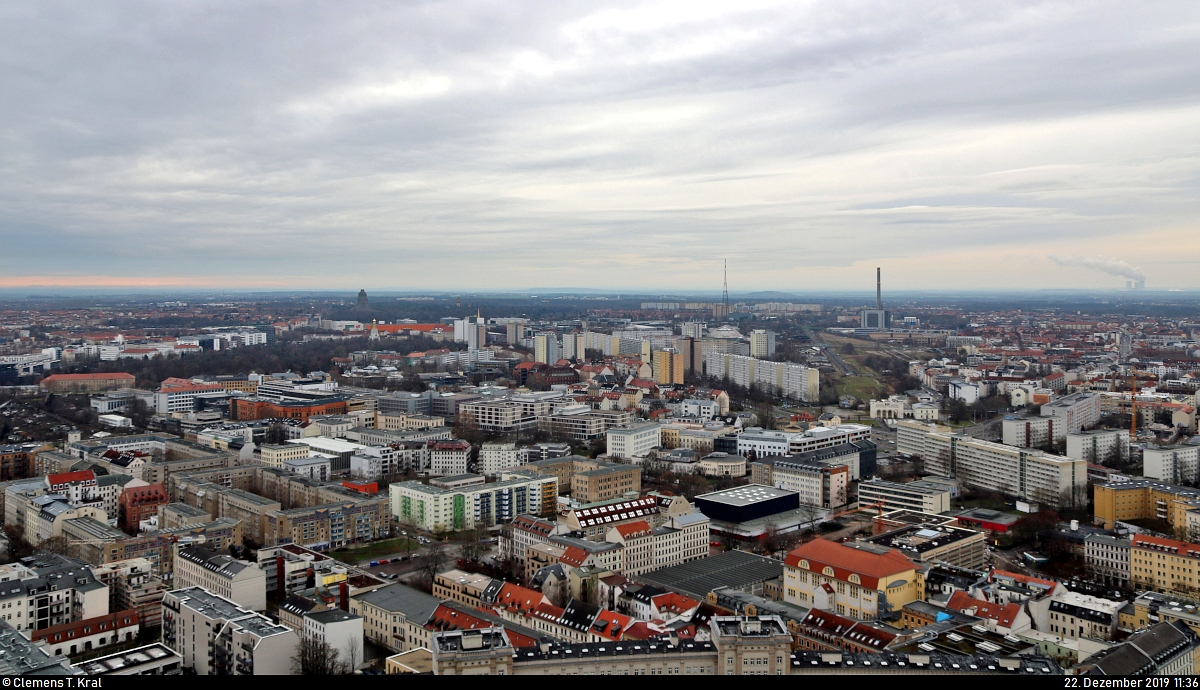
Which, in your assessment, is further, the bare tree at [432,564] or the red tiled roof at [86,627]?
the bare tree at [432,564]

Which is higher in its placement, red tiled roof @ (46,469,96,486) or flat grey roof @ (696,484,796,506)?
red tiled roof @ (46,469,96,486)

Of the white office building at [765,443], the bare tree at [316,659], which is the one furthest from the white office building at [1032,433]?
the bare tree at [316,659]

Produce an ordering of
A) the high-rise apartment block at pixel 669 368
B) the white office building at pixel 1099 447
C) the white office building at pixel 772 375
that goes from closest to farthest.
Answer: the white office building at pixel 1099 447 → the white office building at pixel 772 375 → the high-rise apartment block at pixel 669 368

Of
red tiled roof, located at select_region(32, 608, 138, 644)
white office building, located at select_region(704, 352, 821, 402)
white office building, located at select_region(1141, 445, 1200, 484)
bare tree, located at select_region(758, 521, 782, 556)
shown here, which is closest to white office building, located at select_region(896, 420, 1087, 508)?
white office building, located at select_region(1141, 445, 1200, 484)

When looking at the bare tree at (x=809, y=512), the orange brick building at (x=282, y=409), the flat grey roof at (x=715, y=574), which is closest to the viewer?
the flat grey roof at (x=715, y=574)

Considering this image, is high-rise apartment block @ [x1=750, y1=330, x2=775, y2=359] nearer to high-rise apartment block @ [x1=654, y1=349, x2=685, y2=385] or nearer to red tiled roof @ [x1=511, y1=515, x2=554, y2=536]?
high-rise apartment block @ [x1=654, y1=349, x2=685, y2=385]

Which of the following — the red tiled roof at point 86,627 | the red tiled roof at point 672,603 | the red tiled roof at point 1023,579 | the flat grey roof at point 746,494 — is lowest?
the flat grey roof at point 746,494

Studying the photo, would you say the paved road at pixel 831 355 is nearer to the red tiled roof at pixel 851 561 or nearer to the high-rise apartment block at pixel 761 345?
the high-rise apartment block at pixel 761 345

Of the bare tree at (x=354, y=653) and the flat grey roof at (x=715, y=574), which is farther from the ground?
the bare tree at (x=354, y=653)
